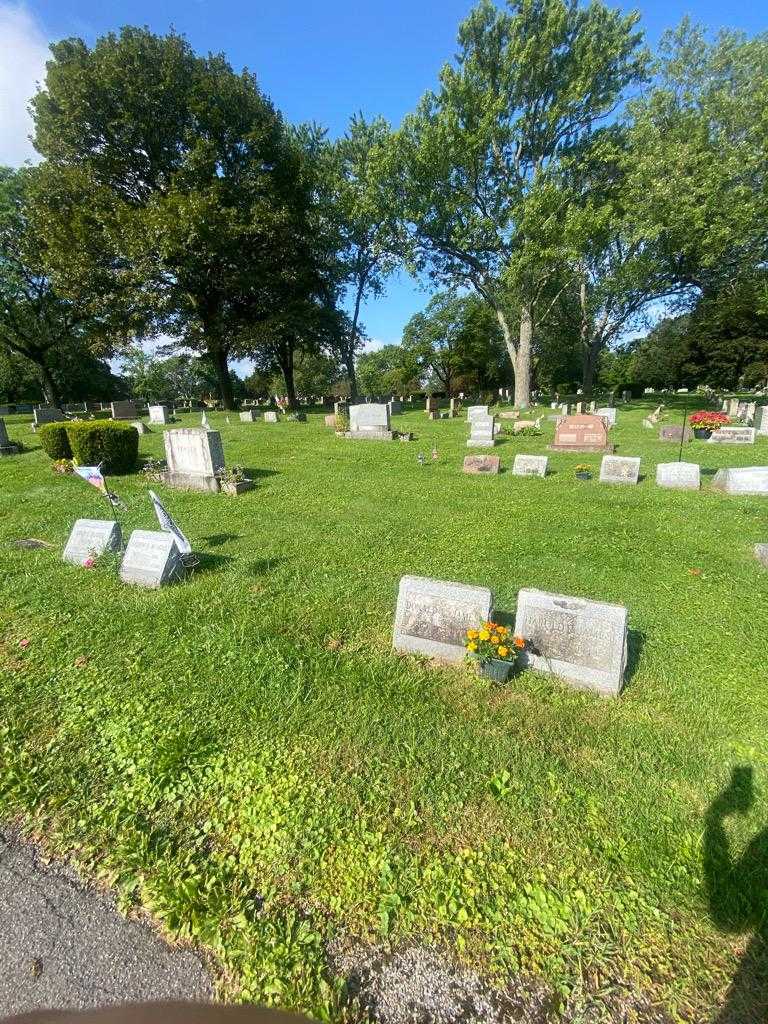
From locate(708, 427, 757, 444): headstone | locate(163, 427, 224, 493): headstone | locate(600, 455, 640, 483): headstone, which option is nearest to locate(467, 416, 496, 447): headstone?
locate(600, 455, 640, 483): headstone

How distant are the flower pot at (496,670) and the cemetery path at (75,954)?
2.47 meters

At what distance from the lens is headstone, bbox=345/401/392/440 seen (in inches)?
664

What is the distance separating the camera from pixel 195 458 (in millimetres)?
9992

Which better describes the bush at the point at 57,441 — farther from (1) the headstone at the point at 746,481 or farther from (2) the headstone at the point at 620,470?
(1) the headstone at the point at 746,481

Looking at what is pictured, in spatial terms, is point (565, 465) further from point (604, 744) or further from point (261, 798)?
point (261, 798)

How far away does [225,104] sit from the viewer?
22.9 metres

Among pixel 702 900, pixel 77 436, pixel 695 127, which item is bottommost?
pixel 702 900

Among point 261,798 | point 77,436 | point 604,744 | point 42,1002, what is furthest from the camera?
point 77,436

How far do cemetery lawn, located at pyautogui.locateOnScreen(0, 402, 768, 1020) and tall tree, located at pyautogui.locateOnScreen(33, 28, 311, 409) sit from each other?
2254 cm

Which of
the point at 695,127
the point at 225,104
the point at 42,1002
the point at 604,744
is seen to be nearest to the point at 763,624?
the point at 604,744

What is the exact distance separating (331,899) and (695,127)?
33.7 meters

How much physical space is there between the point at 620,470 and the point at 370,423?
9.66 meters

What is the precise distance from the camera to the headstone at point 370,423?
16859 mm

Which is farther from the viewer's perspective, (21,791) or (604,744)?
(604,744)
